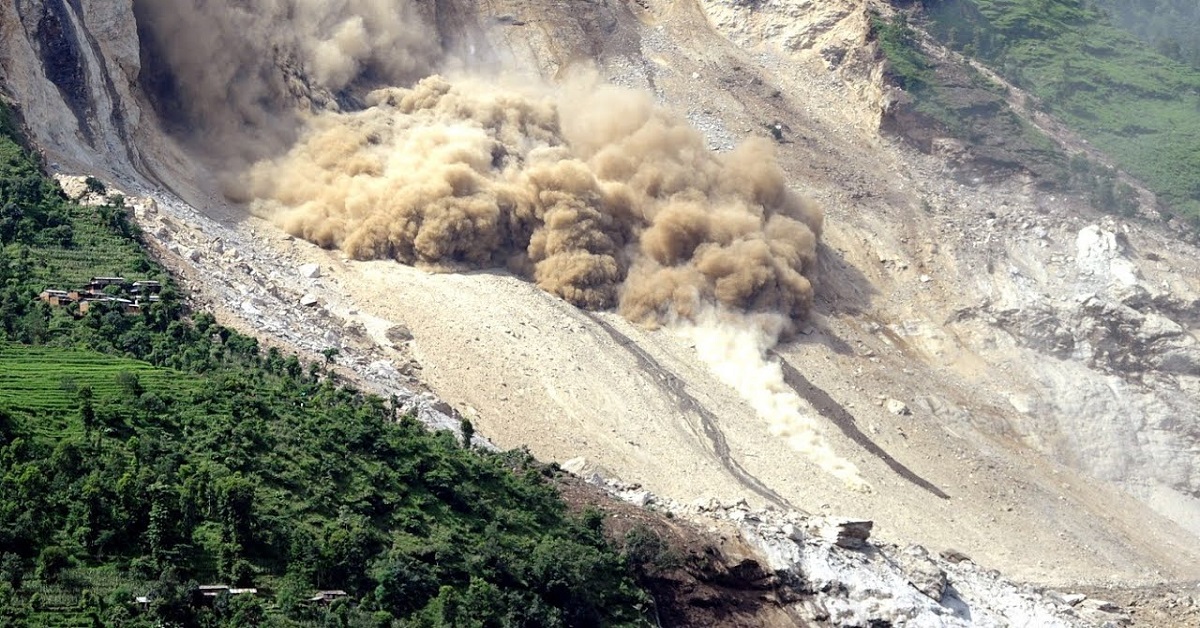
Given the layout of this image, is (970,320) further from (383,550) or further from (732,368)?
(383,550)

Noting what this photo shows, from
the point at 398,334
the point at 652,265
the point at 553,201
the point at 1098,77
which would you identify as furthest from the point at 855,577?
the point at 1098,77

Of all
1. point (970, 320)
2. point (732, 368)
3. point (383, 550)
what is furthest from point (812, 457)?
point (383, 550)

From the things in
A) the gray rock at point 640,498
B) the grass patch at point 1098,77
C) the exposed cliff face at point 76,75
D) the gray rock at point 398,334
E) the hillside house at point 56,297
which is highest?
the exposed cliff face at point 76,75

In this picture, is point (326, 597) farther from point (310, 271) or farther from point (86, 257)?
point (310, 271)

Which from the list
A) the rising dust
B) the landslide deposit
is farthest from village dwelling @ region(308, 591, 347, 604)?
the rising dust

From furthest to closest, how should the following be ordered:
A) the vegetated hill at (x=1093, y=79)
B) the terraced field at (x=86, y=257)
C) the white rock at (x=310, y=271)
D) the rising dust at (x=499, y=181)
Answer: the vegetated hill at (x=1093, y=79)
the rising dust at (x=499, y=181)
the white rock at (x=310, y=271)
the terraced field at (x=86, y=257)

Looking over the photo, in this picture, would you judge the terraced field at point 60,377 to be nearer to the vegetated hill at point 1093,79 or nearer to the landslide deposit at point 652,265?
the landslide deposit at point 652,265

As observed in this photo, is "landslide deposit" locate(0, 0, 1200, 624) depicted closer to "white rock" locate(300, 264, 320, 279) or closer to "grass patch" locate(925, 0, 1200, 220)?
"white rock" locate(300, 264, 320, 279)

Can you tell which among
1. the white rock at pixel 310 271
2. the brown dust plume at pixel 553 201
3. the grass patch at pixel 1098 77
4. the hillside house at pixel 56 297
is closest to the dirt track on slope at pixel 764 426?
the white rock at pixel 310 271
